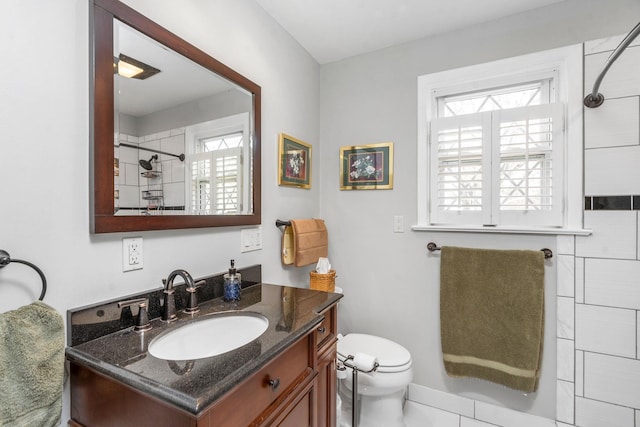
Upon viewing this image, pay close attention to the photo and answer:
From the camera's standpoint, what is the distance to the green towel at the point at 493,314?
163cm

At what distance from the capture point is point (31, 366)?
708mm

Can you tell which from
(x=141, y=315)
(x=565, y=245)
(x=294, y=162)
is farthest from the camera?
(x=294, y=162)

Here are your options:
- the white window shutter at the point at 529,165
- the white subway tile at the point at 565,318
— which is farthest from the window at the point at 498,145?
the white subway tile at the point at 565,318

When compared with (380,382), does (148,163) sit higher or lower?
higher

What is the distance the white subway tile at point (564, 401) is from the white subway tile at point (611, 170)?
1064mm

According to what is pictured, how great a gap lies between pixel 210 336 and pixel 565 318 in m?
1.84

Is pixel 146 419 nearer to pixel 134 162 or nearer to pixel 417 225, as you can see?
pixel 134 162

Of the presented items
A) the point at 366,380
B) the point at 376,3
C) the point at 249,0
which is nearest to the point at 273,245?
the point at 366,380

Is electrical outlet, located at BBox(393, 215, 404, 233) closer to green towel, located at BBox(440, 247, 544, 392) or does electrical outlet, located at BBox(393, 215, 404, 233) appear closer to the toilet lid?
green towel, located at BBox(440, 247, 544, 392)

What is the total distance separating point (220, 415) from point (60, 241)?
0.69m

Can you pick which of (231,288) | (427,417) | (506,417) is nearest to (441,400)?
(427,417)

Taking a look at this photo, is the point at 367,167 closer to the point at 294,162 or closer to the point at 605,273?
the point at 294,162

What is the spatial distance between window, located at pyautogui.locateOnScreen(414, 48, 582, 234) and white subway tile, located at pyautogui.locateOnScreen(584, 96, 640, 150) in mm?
69

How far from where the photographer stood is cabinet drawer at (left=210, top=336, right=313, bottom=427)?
71 centimetres
